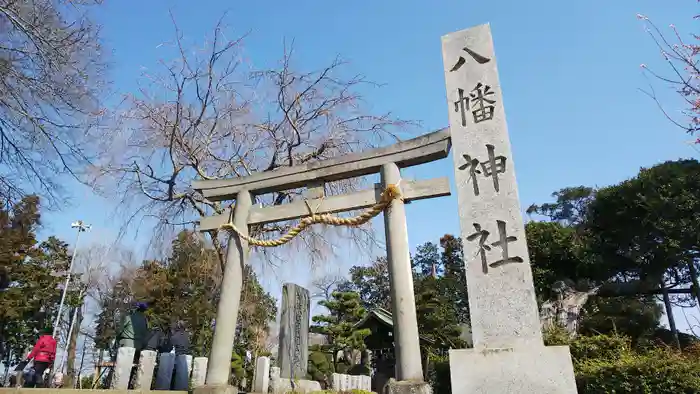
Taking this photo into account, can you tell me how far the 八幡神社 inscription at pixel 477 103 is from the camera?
451 cm

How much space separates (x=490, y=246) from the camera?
3.95 m

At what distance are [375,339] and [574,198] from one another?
20.0m

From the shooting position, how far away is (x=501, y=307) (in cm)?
367

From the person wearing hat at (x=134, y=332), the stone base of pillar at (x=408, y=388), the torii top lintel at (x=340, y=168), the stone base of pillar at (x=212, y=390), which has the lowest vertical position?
the stone base of pillar at (x=212, y=390)

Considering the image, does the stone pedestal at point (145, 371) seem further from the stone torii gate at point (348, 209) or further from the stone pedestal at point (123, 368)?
the stone torii gate at point (348, 209)

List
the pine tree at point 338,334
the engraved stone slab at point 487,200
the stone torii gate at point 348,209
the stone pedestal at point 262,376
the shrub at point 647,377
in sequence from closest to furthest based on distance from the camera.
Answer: the engraved stone slab at point 487,200 < the stone torii gate at point 348,209 < the stone pedestal at point 262,376 < the shrub at point 647,377 < the pine tree at point 338,334

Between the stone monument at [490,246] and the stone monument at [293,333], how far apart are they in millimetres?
5896

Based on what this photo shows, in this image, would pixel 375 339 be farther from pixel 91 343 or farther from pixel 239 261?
pixel 91 343

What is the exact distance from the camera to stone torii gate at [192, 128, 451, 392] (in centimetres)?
543

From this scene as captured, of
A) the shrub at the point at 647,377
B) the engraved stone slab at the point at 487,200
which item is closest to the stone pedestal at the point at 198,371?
the engraved stone slab at the point at 487,200

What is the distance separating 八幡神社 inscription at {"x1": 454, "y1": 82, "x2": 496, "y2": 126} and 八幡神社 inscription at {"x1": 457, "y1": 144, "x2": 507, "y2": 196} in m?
0.38

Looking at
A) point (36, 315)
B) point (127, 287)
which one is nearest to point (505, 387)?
point (127, 287)

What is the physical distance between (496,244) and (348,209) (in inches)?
119

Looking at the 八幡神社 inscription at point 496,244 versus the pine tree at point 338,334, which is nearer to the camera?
the 八幡神社 inscription at point 496,244
